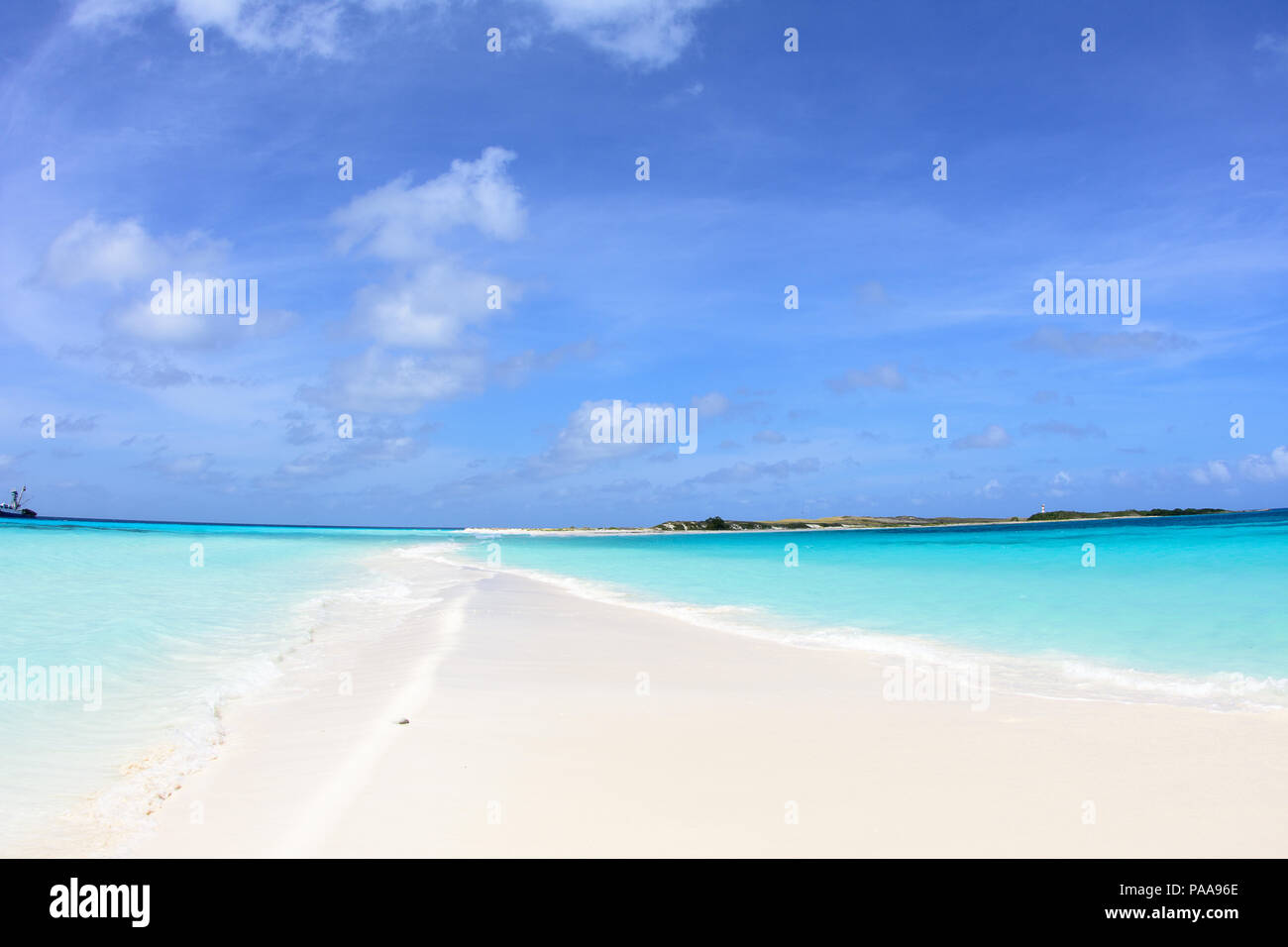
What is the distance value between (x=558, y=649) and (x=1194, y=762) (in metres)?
7.43

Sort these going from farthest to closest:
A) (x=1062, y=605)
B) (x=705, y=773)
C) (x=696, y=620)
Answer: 1. (x=1062, y=605)
2. (x=696, y=620)
3. (x=705, y=773)

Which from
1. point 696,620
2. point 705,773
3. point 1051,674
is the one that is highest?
point 705,773

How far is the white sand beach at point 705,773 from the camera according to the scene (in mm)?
3822

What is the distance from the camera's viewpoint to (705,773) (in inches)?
189

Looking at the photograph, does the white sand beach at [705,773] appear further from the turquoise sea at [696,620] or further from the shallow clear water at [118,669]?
the turquoise sea at [696,620]

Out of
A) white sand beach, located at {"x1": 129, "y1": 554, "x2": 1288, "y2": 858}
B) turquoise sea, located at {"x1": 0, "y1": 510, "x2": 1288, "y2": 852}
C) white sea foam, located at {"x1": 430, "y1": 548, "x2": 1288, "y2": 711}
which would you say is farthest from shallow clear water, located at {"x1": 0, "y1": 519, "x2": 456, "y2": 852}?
white sea foam, located at {"x1": 430, "y1": 548, "x2": 1288, "y2": 711}

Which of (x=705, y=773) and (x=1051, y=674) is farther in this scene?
(x=1051, y=674)

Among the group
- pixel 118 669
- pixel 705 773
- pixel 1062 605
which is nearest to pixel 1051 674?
pixel 705 773

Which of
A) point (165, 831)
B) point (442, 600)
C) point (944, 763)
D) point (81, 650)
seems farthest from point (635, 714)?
point (442, 600)

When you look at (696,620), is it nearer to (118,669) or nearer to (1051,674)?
(1051,674)

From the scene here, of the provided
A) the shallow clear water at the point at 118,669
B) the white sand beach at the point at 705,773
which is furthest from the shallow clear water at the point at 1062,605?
the shallow clear water at the point at 118,669

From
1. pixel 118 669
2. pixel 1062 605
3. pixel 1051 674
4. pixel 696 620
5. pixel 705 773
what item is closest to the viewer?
pixel 705 773
